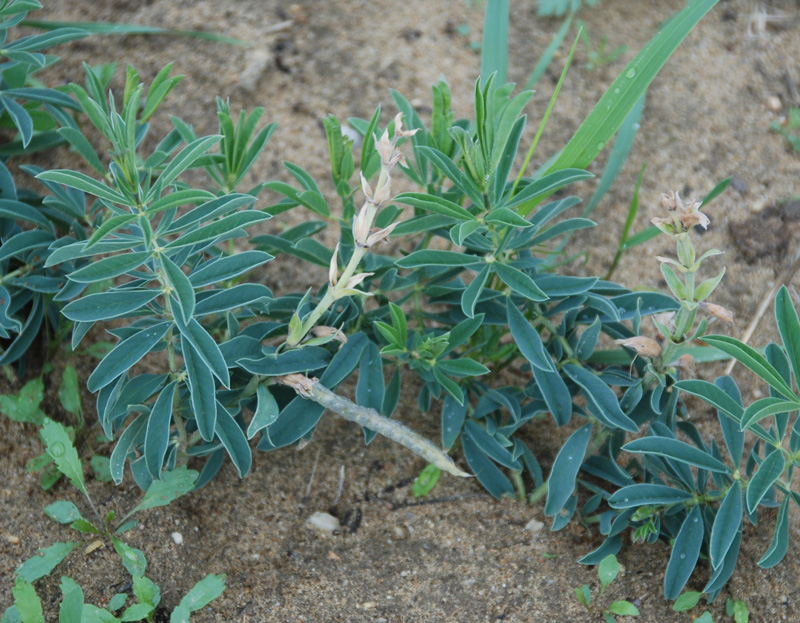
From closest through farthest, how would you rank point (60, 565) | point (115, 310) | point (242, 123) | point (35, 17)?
point (115, 310), point (60, 565), point (242, 123), point (35, 17)

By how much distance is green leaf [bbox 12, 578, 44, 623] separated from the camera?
1341 millimetres

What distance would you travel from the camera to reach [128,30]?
2291mm

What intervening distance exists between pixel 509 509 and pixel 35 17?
2.18 metres

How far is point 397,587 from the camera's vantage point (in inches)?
60.8

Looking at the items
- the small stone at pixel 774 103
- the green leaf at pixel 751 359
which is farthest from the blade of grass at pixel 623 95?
the small stone at pixel 774 103

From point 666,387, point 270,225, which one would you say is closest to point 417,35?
point 270,225

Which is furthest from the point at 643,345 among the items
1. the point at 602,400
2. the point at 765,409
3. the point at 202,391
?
the point at 202,391

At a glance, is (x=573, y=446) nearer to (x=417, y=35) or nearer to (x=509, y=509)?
(x=509, y=509)

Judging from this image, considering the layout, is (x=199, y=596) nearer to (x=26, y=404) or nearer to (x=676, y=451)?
(x=26, y=404)

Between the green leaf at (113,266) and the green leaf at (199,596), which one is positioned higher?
the green leaf at (113,266)

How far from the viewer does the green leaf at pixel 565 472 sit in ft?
4.90

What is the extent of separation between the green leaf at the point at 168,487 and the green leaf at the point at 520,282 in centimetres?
73

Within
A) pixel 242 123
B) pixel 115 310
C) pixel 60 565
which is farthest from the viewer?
pixel 242 123

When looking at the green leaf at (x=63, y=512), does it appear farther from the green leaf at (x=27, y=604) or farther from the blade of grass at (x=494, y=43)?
the blade of grass at (x=494, y=43)
